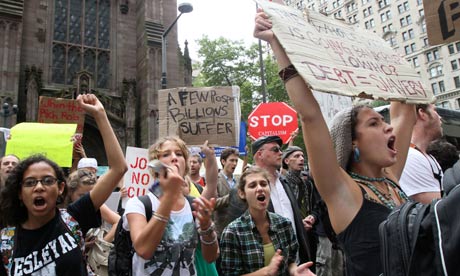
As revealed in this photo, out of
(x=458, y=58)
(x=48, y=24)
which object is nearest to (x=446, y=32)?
(x=48, y=24)

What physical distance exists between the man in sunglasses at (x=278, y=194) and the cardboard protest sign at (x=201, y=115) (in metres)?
0.85

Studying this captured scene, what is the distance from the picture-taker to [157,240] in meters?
2.21

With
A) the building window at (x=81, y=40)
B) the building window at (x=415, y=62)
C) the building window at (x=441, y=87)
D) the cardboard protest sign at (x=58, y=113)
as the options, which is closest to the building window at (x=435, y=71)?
the building window at (x=441, y=87)

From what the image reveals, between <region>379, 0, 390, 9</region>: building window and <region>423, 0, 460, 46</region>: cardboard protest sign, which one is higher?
<region>379, 0, 390, 9</region>: building window

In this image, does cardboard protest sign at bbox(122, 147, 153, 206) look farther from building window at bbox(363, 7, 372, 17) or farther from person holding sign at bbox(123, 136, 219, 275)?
building window at bbox(363, 7, 372, 17)

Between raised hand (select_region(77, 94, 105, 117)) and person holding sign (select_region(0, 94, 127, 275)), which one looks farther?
raised hand (select_region(77, 94, 105, 117))

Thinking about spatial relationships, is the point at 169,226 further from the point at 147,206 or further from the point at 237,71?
the point at 237,71

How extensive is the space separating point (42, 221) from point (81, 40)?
1869 centimetres

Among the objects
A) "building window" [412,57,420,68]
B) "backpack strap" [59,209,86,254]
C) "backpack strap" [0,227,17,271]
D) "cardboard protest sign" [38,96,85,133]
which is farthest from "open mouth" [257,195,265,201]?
"building window" [412,57,420,68]

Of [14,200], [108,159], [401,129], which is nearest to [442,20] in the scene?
[401,129]

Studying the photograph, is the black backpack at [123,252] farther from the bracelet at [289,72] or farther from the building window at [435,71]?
the building window at [435,71]

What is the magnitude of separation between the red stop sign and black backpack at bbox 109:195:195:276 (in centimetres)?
816

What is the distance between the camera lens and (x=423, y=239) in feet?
3.61

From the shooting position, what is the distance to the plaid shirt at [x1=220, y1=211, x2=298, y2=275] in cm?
296
